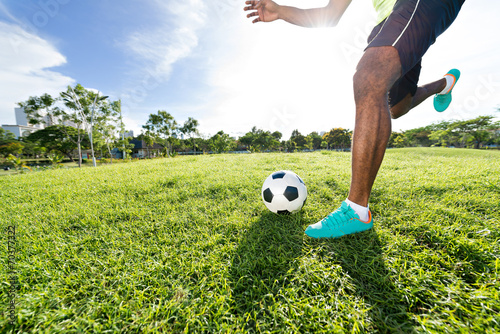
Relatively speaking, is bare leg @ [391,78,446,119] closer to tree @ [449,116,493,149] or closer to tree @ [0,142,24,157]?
tree @ [449,116,493,149]

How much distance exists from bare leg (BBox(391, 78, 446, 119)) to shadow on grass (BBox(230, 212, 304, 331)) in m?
2.12

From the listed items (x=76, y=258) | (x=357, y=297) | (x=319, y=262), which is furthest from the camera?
(x=76, y=258)

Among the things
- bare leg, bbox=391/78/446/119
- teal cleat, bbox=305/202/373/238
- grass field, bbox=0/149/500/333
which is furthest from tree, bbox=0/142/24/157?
bare leg, bbox=391/78/446/119

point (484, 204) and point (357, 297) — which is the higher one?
point (484, 204)

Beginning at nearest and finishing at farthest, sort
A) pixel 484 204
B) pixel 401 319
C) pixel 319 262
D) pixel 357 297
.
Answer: pixel 401 319
pixel 357 297
pixel 319 262
pixel 484 204

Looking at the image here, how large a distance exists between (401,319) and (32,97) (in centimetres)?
3109

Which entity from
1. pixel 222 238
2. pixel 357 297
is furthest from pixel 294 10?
pixel 357 297

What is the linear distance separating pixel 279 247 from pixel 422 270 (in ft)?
2.88

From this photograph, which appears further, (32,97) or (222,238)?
(32,97)

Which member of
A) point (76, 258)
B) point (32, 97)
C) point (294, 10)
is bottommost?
point (76, 258)

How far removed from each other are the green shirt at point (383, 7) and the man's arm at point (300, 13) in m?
0.33

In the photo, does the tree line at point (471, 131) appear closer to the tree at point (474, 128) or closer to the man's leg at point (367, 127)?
the tree at point (474, 128)

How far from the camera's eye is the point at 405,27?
1412 mm

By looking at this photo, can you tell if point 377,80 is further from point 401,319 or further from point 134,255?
point 134,255
